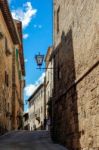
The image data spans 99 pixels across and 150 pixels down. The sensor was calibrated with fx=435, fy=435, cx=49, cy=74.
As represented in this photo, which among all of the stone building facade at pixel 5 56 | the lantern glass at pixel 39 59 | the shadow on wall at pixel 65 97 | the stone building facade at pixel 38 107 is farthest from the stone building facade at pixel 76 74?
the stone building facade at pixel 38 107

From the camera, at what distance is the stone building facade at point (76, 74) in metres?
13.4

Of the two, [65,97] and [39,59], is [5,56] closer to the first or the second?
[39,59]

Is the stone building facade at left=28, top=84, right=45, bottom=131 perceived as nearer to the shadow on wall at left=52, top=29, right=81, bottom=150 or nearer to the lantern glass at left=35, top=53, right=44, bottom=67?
the shadow on wall at left=52, top=29, right=81, bottom=150

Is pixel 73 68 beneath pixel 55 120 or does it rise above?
above

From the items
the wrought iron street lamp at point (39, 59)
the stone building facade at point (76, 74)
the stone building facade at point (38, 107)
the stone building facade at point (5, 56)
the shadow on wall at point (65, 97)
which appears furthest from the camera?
the stone building facade at point (38, 107)

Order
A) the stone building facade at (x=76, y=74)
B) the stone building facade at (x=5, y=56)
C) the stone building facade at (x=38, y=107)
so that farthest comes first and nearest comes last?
1. the stone building facade at (x=38, y=107)
2. the stone building facade at (x=5, y=56)
3. the stone building facade at (x=76, y=74)

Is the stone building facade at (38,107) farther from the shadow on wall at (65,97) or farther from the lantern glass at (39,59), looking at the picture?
the lantern glass at (39,59)

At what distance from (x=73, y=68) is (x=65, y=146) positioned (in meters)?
3.34

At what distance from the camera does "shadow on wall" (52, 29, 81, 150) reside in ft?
53.8


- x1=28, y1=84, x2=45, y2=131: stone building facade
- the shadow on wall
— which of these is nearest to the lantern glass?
the shadow on wall

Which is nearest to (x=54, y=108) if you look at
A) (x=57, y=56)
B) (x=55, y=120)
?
(x=55, y=120)

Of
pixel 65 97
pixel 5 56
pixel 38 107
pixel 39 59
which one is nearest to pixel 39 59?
pixel 39 59

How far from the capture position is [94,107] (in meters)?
13.1

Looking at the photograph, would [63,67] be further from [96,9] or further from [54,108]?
[96,9]
